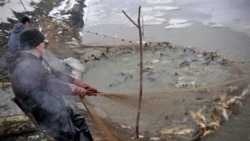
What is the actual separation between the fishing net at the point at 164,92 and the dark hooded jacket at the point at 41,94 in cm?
52

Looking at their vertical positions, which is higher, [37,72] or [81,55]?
[37,72]

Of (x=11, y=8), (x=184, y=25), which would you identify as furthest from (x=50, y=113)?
(x=11, y=8)

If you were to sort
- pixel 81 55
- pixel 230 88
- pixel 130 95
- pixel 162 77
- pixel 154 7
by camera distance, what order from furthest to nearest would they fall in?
pixel 154 7 → pixel 81 55 → pixel 162 77 → pixel 230 88 → pixel 130 95

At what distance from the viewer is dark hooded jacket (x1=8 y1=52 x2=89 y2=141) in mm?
3607

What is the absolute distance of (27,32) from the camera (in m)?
3.69

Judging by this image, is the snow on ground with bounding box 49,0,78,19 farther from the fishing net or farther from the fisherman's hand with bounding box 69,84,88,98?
the fisherman's hand with bounding box 69,84,88,98

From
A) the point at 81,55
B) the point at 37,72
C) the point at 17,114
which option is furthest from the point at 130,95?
the point at 81,55

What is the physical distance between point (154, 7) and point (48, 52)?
276 inches

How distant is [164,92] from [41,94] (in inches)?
75.2

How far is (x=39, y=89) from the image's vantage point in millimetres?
3697

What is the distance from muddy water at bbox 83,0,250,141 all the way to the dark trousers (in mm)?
3442

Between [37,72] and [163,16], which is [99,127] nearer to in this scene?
[37,72]

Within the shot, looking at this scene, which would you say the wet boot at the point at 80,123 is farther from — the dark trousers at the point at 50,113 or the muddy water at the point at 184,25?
the muddy water at the point at 184,25

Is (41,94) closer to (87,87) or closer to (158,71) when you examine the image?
(87,87)
